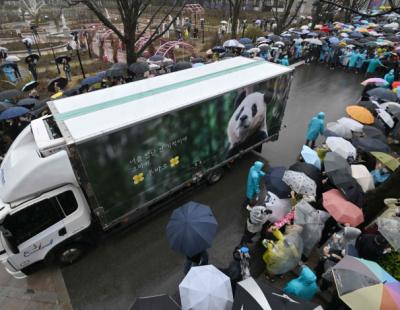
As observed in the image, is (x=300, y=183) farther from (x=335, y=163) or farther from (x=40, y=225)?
(x=40, y=225)

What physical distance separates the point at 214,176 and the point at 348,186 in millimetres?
3994

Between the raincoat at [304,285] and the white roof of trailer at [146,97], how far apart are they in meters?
4.30

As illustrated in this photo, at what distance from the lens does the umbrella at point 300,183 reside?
20.0 ft

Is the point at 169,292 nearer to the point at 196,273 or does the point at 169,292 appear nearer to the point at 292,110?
the point at 196,273

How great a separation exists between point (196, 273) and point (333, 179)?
4.10 meters

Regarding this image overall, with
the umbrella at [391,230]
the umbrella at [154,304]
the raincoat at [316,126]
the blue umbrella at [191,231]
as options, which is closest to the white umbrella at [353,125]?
the raincoat at [316,126]

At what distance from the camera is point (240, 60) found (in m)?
9.30

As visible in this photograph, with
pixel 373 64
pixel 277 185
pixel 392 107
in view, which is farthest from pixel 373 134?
pixel 373 64

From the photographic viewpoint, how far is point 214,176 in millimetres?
8734

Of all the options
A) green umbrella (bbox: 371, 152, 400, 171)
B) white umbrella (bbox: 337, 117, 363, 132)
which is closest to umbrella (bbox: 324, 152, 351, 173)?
green umbrella (bbox: 371, 152, 400, 171)

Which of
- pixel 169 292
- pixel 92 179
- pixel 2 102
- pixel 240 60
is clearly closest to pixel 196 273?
pixel 169 292

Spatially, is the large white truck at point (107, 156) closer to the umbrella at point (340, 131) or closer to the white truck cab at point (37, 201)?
the white truck cab at point (37, 201)

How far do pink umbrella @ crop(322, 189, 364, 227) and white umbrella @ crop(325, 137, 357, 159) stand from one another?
1899 mm

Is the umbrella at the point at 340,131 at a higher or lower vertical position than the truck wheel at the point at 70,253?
higher
